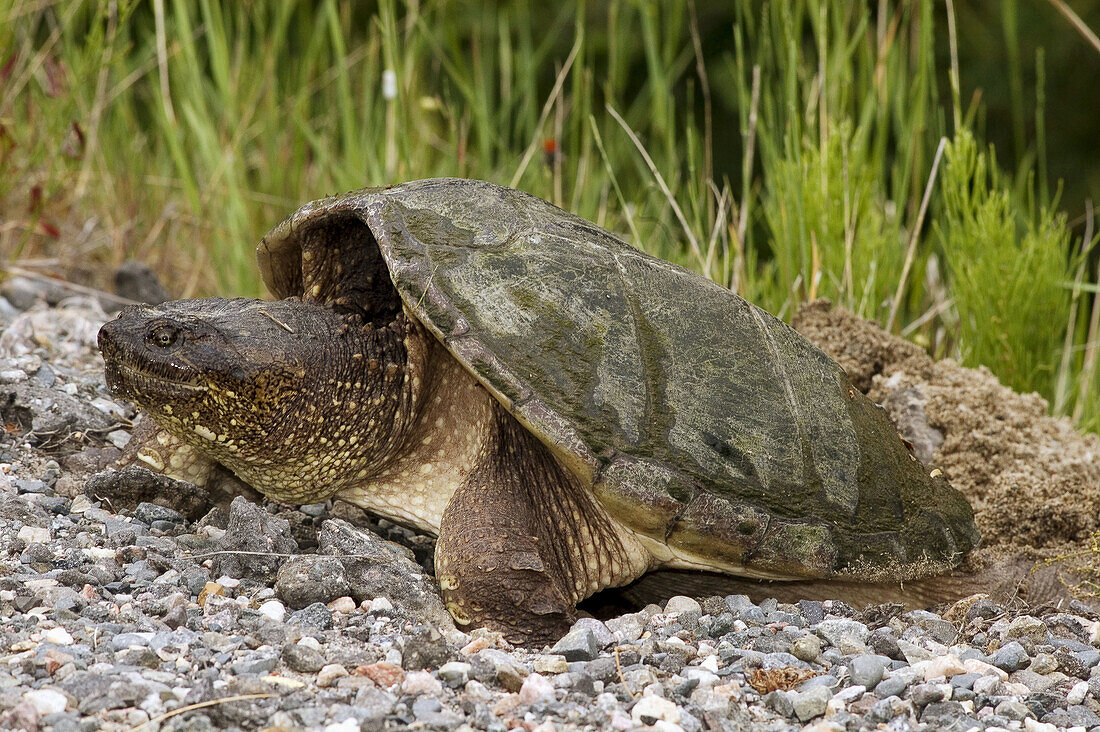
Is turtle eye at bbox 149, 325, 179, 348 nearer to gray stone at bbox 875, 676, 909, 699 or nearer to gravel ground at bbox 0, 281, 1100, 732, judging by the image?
gravel ground at bbox 0, 281, 1100, 732

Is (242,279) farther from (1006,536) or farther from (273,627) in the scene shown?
(1006,536)

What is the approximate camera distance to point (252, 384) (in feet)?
6.69

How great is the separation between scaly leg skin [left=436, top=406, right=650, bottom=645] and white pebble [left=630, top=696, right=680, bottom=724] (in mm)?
464

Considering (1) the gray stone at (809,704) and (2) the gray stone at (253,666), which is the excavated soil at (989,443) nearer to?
(1) the gray stone at (809,704)

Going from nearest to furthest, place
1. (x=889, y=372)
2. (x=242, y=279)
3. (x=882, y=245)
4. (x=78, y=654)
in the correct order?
(x=78, y=654), (x=889, y=372), (x=882, y=245), (x=242, y=279)

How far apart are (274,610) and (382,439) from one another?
0.53m

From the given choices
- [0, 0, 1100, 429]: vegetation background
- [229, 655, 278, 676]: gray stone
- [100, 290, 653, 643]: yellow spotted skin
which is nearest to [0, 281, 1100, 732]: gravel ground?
[229, 655, 278, 676]: gray stone

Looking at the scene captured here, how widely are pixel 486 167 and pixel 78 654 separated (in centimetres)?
293

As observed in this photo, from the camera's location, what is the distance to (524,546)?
2068 millimetres

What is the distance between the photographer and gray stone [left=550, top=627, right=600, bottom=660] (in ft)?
5.89

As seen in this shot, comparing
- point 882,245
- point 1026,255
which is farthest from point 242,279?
point 1026,255

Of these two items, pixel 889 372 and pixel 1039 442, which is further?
pixel 889 372

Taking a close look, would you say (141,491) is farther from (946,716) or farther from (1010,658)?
(1010,658)

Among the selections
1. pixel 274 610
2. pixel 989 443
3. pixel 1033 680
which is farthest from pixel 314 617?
pixel 989 443
